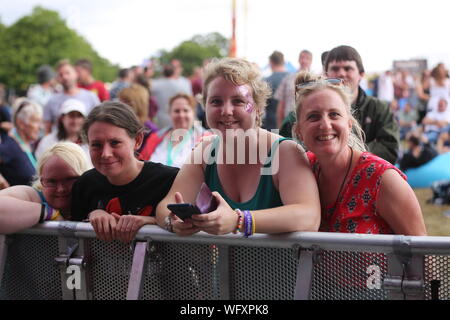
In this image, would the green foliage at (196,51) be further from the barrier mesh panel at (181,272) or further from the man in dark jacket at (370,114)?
the barrier mesh panel at (181,272)

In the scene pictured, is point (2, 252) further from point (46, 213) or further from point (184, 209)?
point (184, 209)

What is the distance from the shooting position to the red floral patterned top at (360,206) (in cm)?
211

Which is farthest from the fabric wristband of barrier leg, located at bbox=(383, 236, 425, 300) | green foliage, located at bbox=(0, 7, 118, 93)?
green foliage, located at bbox=(0, 7, 118, 93)

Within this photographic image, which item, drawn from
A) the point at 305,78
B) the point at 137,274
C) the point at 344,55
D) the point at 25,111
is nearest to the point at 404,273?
the point at 137,274

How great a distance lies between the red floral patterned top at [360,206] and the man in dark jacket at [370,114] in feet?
4.64

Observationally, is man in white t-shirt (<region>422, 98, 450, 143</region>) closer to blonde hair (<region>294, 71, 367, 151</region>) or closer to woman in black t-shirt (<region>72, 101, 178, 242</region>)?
blonde hair (<region>294, 71, 367, 151</region>)

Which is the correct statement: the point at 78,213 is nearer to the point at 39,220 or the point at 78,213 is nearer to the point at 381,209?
the point at 39,220

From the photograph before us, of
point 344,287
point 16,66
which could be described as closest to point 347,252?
point 344,287

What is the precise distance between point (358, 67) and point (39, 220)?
227cm

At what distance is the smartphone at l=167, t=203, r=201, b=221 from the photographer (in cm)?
173

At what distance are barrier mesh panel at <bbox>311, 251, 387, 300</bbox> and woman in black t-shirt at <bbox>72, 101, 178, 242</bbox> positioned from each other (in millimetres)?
888

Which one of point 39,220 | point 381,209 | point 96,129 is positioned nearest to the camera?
point 381,209

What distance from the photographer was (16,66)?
63312mm

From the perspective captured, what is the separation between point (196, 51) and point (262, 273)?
Answer: 9575cm
